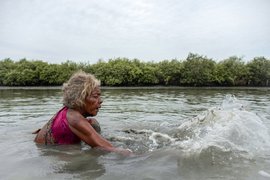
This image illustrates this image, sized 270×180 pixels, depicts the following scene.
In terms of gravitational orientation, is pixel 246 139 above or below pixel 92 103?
below

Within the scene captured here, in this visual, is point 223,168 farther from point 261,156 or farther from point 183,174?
point 261,156

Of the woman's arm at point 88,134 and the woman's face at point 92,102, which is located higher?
the woman's face at point 92,102

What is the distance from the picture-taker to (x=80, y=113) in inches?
218

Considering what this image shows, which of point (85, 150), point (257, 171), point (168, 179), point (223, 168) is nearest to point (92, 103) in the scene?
point (85, 150)

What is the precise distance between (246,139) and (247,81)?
74.1m

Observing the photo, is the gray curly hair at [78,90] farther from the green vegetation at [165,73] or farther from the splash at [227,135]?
the green vegetation at [165,73]

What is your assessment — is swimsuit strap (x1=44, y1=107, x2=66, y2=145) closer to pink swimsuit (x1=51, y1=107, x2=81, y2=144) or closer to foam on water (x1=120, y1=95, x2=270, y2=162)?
pink swimsuit (x1=51, y1=107, x2=81, y2=144)

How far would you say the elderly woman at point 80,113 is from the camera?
530cm

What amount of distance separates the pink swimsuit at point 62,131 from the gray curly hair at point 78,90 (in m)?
0.21

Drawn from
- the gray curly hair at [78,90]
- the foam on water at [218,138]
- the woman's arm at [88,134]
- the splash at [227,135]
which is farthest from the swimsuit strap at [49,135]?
the splash at [227,135]

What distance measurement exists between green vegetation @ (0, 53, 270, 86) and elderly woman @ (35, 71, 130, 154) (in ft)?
219

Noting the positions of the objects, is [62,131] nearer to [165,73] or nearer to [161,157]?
[161,157]

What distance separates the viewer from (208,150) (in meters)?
5.26

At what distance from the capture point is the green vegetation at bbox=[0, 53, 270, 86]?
242 ft
